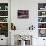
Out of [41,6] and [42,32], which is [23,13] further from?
[42,32]

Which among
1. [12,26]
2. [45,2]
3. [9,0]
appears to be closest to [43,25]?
[45,2]

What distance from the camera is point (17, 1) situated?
6.64 meters

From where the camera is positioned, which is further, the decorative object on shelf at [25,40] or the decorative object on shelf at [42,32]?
the decorative object on shelf at [42,32]

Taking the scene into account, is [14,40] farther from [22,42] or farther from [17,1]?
[17,1]

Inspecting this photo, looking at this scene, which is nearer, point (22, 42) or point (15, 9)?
point (22, 42)

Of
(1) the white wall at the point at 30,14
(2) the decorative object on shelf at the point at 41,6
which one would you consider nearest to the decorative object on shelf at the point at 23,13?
(1) the white wall at the point at 30,14

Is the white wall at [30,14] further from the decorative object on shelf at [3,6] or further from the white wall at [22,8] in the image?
the decorative object on shelf at [3,6]

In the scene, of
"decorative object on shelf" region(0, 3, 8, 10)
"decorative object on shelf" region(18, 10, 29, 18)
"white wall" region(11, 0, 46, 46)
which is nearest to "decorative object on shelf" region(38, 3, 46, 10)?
"white wall" region(11, 0, 46, 46)

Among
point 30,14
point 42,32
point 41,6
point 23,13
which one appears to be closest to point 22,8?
point 23,13

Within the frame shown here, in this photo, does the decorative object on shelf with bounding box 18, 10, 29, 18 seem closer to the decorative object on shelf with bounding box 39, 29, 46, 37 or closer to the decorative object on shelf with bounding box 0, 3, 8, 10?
the decorative object on shelf with bounding box 0, 3, 8, 10

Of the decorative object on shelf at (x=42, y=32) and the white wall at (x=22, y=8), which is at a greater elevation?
the white wall at (x=22, y=8)

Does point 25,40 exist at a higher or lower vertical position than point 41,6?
lower

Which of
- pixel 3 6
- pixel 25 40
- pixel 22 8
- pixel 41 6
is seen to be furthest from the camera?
pixel 3 6

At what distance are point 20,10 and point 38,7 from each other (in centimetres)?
95
